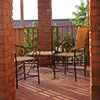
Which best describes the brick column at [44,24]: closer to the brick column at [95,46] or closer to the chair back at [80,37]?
the chair back at [80,37]

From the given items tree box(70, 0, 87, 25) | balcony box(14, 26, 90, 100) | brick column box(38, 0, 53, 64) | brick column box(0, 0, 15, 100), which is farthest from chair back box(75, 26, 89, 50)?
tree box(70, 0, 87, 25)

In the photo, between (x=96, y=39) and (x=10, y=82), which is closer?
(x=96, y=39)

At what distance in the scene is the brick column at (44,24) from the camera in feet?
19.4

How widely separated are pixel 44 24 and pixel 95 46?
3.88 m

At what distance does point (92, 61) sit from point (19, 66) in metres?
3.60

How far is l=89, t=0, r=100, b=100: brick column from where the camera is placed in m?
2.19

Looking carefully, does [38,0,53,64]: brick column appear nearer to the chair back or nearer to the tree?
the chair back

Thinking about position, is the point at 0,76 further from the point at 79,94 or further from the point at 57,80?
the point at 57,80

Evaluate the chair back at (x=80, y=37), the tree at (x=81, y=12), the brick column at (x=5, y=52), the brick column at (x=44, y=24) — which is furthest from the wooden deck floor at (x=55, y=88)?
the tree at (x=81, y=12)

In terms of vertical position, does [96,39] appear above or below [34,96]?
above

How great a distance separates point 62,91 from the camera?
11.8ft

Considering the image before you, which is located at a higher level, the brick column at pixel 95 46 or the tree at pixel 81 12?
the tree at pixel 81 12

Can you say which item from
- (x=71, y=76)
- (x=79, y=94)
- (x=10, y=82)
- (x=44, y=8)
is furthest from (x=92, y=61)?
(x=44, y=8)

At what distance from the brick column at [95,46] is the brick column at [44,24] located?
381 cm
